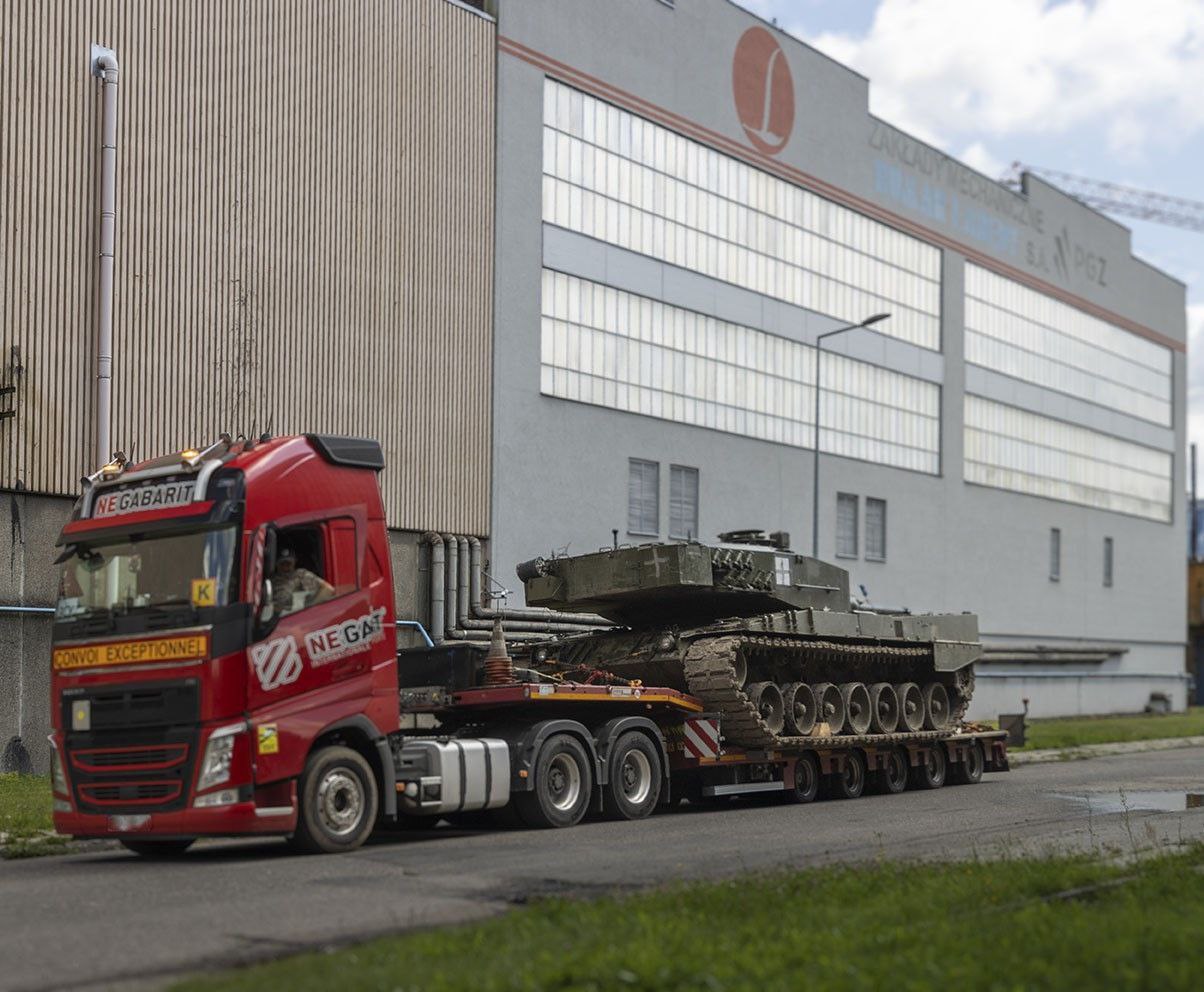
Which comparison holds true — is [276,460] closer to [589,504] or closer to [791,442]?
[589,504]

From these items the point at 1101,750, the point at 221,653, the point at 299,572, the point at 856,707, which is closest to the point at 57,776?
the point at 221,653

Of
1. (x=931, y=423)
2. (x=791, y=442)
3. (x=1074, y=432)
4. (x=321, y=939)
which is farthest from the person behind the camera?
(x=1074, y=432)

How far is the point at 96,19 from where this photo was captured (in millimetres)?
28047

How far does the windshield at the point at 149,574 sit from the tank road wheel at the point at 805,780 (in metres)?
10.6

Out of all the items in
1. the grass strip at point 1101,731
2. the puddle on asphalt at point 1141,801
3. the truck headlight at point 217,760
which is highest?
the truck headlight at point 217,760

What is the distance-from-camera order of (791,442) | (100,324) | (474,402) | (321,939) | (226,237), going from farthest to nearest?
1. (791,442)
2. (474,402)
3. (226,237)
4. (100,324)
5. (321,939)

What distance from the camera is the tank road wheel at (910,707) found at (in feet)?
83.6

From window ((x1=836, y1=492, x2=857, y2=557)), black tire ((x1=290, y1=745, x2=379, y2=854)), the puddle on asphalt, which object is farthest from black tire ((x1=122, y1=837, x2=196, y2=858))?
window ((x1=836, y1=492, x2=857, y2=557))

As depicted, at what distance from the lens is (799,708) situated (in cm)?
2298

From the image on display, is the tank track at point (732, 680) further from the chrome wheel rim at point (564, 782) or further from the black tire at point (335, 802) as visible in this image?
the black tire at point (335, 802)

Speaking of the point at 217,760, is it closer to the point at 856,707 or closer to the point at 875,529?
the point at 856,707

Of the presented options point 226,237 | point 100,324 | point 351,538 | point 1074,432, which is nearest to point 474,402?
point 226,237

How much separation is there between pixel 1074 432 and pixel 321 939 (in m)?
54.3

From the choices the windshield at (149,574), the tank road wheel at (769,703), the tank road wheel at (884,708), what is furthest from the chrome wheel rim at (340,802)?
the tank road wheel at (884,708)
